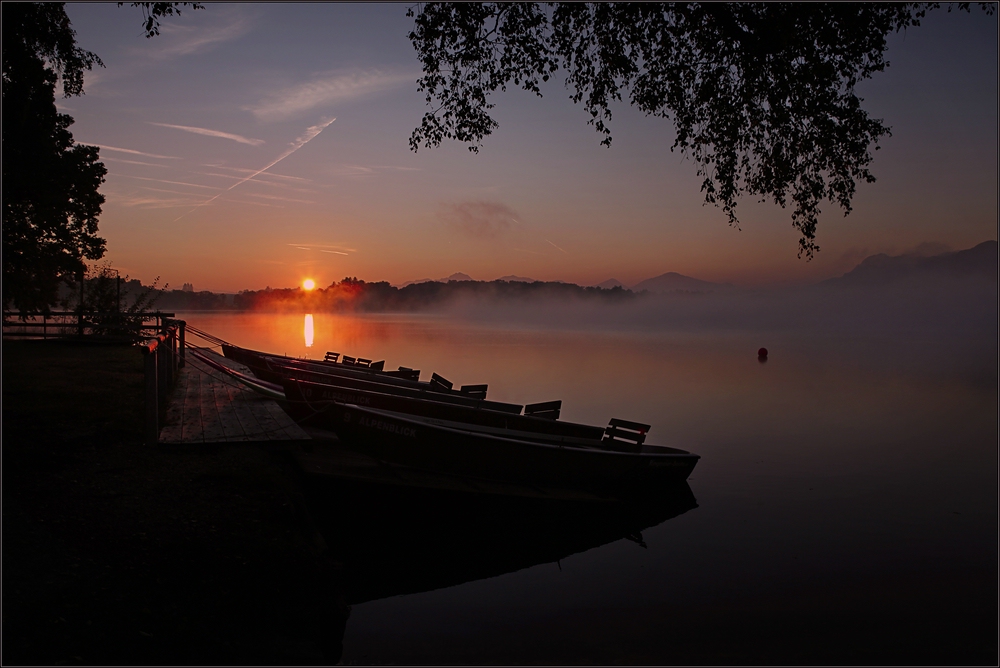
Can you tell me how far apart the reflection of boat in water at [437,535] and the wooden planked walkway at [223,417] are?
4.66 ft

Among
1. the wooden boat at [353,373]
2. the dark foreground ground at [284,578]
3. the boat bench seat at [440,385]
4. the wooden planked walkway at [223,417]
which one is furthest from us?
the boat bench seat at [440,385]

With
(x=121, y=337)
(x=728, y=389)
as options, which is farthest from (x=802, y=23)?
(x=728, y=389)

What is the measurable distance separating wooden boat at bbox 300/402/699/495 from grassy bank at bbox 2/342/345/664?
6.43ft

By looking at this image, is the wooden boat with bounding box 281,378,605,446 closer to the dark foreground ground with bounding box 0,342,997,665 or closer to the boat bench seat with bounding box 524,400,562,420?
the boat bench seat with bounding box 524,400,562,420

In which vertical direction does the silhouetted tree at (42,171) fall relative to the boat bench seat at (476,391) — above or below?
above

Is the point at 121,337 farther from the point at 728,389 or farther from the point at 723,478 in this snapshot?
the point at 728,389

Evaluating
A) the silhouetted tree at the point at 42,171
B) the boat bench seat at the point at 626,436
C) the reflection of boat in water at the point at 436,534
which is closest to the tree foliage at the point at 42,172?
the silhouetted tree at the point at 42,171

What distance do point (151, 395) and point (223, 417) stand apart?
7.30ft

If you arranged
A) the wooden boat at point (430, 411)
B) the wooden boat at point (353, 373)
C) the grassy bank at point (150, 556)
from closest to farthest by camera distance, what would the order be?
the grassy bank at point (150, 556) < the wooden boat at point (430, 411) < the wooden boat at point (353, 373)

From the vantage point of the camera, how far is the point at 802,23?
27.8ft

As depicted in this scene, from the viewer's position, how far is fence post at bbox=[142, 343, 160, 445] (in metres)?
7.99

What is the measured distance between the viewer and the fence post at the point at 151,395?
7992 millimetres

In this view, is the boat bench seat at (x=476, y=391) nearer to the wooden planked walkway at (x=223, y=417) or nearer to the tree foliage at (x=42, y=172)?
the wooden planked walkway at (x=223, y=417)

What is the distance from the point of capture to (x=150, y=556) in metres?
5.73
